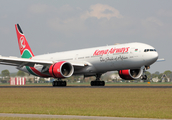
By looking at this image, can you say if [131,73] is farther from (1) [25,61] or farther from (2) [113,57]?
(1) [25,61]

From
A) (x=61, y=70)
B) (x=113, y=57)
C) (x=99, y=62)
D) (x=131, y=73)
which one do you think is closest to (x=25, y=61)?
(x=61, y=70)

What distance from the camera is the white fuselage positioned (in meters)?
43.2

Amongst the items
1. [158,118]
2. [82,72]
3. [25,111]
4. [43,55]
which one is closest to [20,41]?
[43,55]

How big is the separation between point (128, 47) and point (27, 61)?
15014 mm

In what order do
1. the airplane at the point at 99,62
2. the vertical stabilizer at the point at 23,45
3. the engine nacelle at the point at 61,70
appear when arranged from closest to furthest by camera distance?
1. the airplane at the point at 99,62
2. the engine nacelle at the point at 61,70
3. the vertical stabilizer at the point at 23,45

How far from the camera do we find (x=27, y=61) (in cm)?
4872

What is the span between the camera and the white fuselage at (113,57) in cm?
4325


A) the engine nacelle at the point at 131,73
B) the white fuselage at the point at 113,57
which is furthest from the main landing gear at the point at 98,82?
the engine nacelle at the point at 131,73

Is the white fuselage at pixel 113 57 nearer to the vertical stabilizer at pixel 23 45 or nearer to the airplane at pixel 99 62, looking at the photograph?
the airplane at pixel 99 62

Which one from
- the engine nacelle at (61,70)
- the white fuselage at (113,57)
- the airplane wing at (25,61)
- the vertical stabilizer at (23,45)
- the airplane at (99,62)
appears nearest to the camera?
the white fuselage at (113,57)

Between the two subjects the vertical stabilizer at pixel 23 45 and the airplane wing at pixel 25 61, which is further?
the vertical stabilizer at pixel 23 45

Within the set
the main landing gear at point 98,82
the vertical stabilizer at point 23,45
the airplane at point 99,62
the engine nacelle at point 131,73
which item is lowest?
the main landing gear at point 98,82

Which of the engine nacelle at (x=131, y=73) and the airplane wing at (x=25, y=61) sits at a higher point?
the airplane wing at (x=25, y=61)

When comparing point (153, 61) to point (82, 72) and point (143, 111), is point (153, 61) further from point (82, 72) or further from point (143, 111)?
point (143, 111)
